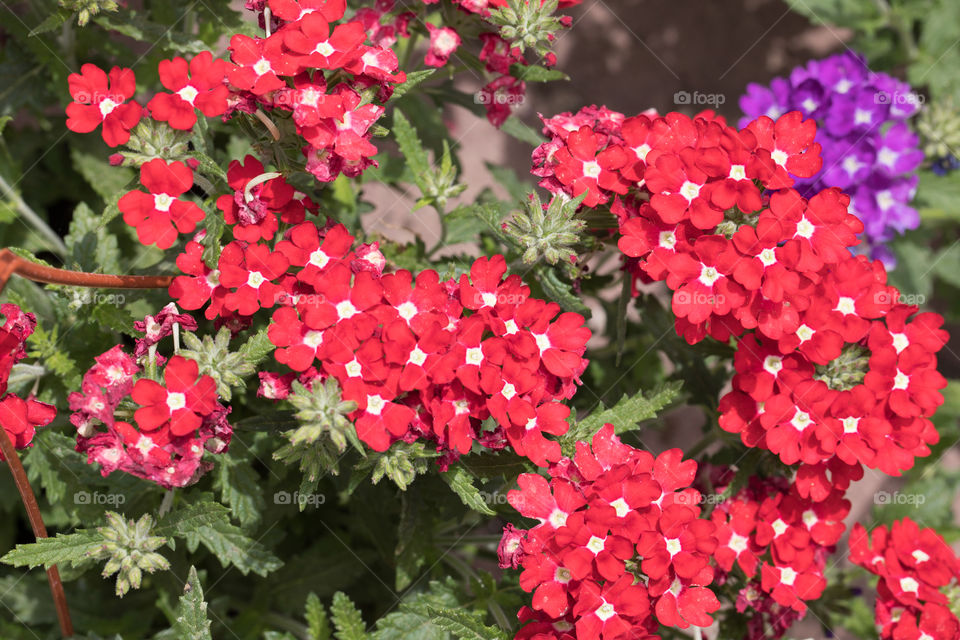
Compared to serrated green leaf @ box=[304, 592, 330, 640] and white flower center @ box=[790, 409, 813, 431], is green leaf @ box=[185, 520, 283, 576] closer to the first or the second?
serrated green leaf @ box=[304, 592, 330, 640]

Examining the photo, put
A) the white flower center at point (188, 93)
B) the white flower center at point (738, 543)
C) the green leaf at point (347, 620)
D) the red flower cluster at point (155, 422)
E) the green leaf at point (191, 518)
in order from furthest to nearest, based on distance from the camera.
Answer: the white flower center at point (738, 543)
the green leaf at point (347, 620)
the green leaf at point (191, 518)
the white flower center at point (188, 93)
the red flower cluster at point (155, 422)

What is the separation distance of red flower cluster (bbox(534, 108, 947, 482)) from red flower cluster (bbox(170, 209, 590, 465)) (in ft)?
1.70

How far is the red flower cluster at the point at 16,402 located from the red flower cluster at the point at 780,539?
2826 mm

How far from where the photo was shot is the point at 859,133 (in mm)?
4641

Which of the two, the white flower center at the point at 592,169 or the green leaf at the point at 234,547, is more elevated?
the white flower center at the point at 592,169

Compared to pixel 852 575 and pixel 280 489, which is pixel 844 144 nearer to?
pixel 852 575

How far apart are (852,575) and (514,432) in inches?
108

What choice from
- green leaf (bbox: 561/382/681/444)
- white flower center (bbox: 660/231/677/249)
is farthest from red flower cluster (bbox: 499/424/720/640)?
white flower center (bbox: 660/231/677/249)

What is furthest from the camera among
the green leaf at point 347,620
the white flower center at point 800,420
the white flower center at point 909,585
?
the white flower center at point 909,585

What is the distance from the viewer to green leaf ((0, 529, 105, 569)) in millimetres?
3092

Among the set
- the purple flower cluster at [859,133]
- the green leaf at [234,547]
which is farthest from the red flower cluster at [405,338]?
the purple flower cluster at [859,133]

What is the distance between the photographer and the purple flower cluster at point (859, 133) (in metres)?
4.64

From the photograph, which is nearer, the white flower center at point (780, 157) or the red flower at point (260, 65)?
the red flower at point (260, 65)

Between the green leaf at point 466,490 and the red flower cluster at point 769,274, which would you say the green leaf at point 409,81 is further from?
the green leaf at point 466,490
